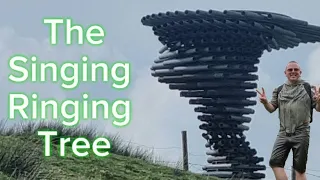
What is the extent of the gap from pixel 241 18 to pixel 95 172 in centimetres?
2867

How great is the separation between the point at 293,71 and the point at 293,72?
1 centimetres

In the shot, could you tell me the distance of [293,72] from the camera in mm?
9922

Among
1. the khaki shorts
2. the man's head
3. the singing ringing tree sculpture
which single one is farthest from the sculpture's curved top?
the man's head

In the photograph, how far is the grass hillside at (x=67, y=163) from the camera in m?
11.6

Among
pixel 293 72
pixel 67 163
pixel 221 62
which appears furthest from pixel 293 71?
pixel 221 62

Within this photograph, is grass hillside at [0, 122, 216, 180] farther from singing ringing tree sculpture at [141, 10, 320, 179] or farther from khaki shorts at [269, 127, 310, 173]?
singing ringing tree sculpture at [141, 10, 320, 179]

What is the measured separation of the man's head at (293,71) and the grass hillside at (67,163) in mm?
3616

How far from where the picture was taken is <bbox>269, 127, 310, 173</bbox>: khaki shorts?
10023 millimetres

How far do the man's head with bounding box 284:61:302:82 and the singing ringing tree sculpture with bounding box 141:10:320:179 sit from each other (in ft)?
103

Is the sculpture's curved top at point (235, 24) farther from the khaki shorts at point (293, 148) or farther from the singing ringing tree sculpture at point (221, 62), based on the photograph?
the khaki shorts at point (293, 148)

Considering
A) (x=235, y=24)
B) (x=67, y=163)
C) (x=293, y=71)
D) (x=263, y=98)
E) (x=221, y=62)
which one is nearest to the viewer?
(x=293, y=71)

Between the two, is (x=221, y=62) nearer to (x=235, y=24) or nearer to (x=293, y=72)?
(x=235, y=24)

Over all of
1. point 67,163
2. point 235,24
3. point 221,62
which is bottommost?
point 67,163

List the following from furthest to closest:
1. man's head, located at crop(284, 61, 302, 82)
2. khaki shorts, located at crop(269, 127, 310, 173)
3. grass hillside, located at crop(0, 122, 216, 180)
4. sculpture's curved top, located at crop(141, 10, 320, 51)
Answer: sculpture's curved top, located at crop(141, 10, 320, 51) → grass hillside, located at crop(0, 122, 216, 180) → khaki shorts, located at crop(269, 127, 310, 173) → man's head, located at crop(284, 61, 302, 82)
